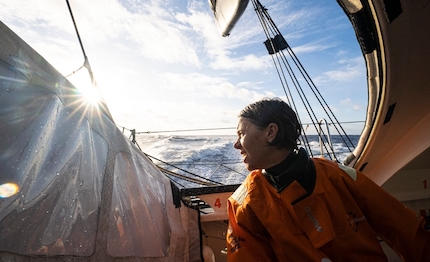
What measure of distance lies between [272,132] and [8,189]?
3.79 feet

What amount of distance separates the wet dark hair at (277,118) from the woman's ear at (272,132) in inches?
0.7

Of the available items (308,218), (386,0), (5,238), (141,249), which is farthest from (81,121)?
(386,0)

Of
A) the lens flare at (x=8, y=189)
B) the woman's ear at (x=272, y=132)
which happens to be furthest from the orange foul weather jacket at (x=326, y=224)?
the lens flare at (x=8, y=189)

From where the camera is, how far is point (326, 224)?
120cm

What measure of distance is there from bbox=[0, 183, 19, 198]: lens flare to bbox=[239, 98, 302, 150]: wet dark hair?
1.11 meters

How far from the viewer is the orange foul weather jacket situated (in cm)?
121

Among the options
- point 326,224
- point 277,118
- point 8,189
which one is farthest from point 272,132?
point 8,189

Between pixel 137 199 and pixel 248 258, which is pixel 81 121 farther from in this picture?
pixel 248 258

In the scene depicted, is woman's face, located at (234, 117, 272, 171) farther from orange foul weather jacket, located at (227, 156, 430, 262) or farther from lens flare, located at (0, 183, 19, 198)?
lens flare, located at (0, 183, 19, 198)

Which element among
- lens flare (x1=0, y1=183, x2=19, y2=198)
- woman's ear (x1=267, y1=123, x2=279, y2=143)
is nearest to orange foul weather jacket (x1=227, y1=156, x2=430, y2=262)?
woman's ear (x1=267, y1=123, x2=279, y2=143)

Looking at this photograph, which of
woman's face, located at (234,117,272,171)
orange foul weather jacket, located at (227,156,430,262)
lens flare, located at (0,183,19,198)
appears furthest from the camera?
woman's face, located at (234,117,272,171)

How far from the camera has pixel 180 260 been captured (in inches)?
77.9

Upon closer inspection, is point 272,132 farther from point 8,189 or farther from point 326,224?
point 8,189

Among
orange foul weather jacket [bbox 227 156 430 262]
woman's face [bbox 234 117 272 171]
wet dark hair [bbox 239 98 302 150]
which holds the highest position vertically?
wet dark hair [bbox 239 98 302 150]
